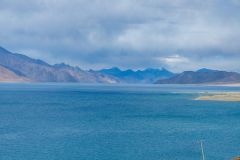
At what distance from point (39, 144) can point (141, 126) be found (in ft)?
92.8

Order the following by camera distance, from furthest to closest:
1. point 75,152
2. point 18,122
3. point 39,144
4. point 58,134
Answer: point 18,122 < point 58,134 < point 39,144 < point 75,152

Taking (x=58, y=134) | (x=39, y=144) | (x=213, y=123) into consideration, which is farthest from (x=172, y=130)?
(x=39, y=144)

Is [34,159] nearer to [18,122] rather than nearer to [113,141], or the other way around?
[113,141]

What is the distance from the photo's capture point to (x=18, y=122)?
99125 millimetres

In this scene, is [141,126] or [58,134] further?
[141,126]

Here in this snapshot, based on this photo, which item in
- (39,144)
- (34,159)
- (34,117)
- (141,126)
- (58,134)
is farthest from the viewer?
(34,117)

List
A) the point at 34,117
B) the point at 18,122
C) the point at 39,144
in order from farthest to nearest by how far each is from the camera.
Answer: the point at 34,117
the point at 18,122
the point at 39,144

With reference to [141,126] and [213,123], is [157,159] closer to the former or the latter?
[141,126]

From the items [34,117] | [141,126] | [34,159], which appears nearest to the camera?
[34,159]

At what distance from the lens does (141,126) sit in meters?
90.6

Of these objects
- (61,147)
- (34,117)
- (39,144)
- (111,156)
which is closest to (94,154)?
(111,156)

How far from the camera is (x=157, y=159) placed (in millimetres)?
58156

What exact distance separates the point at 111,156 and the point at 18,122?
45.0m

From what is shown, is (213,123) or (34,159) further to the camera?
(213,123)
